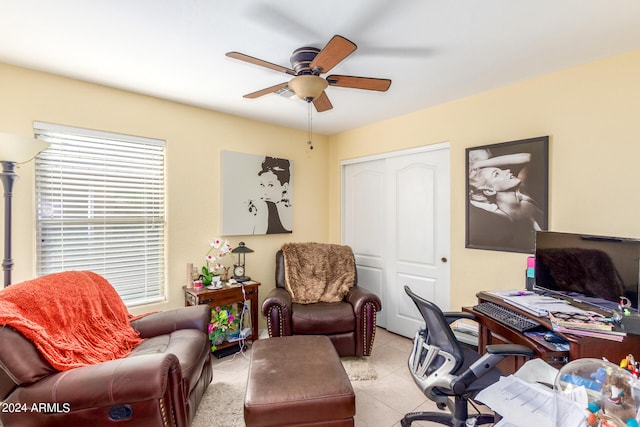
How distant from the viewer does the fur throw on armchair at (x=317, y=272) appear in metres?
3.08

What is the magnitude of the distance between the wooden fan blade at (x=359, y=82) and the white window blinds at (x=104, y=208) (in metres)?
1.87

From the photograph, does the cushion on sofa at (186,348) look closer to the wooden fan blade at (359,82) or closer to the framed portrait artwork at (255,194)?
the framed portrait artwork at (255,194)

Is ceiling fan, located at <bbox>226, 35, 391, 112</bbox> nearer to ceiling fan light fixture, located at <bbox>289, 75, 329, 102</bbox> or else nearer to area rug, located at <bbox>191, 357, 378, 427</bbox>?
ceiling fan light fixture, located at <bbox>289, 75, 329, 102</bbox>

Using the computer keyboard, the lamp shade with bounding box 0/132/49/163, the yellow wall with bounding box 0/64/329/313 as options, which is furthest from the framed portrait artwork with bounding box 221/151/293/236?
the computer keyboard

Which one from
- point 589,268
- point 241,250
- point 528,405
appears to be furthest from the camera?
point 241,250

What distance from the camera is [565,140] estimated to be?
2197mm

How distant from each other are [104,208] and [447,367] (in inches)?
111

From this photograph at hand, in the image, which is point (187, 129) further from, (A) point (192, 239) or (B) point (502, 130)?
(B) point (502, 130)

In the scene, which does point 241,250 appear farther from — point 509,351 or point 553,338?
point 553,338

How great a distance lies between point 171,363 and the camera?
5.07ft

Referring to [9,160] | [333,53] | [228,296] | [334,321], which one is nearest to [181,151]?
[9,160]

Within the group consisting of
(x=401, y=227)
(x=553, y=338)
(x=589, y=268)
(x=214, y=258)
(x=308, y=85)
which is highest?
(x=308, y=85)

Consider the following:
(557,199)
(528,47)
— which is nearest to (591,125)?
(557,199)

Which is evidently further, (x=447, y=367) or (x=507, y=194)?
(x=507, y=194)
